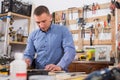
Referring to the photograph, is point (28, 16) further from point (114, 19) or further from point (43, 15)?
point (43, 15)

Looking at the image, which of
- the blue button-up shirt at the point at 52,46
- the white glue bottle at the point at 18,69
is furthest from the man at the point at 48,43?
the white glue bottle at the point at 18,69

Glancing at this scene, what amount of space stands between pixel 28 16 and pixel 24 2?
0.34 metres

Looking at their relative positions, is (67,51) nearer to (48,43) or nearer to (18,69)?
(48,43)

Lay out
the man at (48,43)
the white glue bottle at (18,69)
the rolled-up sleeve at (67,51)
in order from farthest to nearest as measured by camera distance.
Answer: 1. the man at (48,43)
2. the rolled-up sleeve at (67,51)
3. the white glue bottle at (18,69)

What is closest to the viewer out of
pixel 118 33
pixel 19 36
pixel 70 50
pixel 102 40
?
pixel 70 50

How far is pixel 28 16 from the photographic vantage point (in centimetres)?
510

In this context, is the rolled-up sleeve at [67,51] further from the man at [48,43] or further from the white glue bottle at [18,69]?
the white glue bottle at [18,69]

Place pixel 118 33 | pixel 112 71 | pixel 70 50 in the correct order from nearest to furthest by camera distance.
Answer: pixel 112 71 → pixel 70 50 → pixel 118 33

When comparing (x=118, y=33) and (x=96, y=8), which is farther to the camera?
(x=96, y=8)

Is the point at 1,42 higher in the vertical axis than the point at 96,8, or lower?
lower

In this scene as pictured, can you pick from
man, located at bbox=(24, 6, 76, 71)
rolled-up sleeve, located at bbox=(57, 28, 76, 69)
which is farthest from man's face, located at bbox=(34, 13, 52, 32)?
rolled-up sleeve, located at bbox=(57, 28, 76, 69)

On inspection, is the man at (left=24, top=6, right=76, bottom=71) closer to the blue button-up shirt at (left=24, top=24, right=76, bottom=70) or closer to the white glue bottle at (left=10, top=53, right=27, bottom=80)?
the blue button-up shirt at (left=24, top=24, right=76, bottom=70)

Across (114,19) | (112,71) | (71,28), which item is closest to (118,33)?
(114,19)

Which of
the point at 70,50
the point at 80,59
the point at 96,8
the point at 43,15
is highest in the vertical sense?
the point at 96,8
